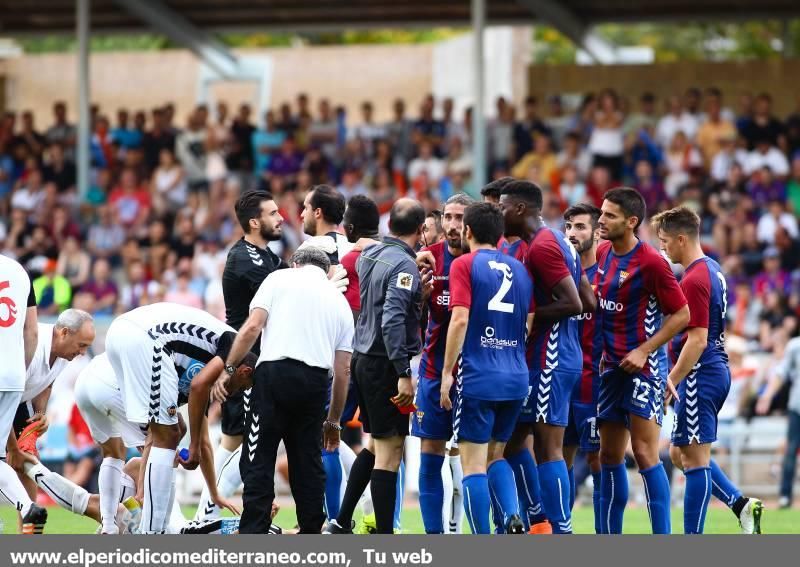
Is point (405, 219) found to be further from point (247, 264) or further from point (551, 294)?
point (247, 264)

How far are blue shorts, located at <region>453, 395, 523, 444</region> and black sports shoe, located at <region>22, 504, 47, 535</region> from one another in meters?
2.91

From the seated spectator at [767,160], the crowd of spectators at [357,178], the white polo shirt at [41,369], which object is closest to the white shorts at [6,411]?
the white polo shirt at [41,369]

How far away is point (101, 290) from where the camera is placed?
21.3m

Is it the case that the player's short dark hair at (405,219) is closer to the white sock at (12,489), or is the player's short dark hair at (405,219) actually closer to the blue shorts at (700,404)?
the blue shorts at (700,404)

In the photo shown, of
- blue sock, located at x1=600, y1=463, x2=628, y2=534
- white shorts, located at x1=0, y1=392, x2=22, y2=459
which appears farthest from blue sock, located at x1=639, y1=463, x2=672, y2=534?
white shorts, located at x1=0, y1=392, x2=22, y2=459

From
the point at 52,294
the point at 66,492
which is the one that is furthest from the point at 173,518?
the point at 52,294

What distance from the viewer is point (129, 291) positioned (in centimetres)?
2120

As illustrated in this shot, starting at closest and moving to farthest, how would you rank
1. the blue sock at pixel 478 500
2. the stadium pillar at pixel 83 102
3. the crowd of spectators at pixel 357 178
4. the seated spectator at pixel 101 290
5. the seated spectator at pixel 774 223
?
1. the blue sock at pixel 478 500
2. the seated spectator at pixel 774 223
3. the crowd of spectators at pixel 357 178
4. the seated spectator at pixel 101 290
5. the stadium pillar at pixel 83 102

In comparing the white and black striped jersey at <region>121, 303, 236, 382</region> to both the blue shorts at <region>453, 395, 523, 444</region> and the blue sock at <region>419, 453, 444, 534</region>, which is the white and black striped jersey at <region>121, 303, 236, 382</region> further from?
the blue shorts at <region>453, 395, 523, 444</region>

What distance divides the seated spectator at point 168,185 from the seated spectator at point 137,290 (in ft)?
6.43

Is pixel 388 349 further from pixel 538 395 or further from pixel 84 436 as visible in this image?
pixel 84 436

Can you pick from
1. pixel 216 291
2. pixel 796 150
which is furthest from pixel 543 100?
pixel 216 291

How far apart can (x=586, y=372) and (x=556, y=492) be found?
1.08 metres

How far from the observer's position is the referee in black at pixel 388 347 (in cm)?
928
